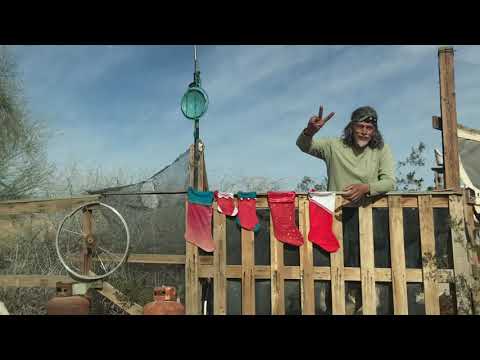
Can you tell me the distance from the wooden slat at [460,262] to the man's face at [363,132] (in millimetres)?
1378

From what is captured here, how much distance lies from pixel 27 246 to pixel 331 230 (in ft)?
16.2

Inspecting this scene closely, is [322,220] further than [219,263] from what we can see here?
No

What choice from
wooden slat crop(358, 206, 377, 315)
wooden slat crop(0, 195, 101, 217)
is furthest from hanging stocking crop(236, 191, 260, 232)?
wooden slat crop(0, 195, 101, 217)

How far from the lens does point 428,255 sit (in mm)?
4688

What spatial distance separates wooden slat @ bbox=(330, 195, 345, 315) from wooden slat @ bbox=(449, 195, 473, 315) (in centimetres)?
123

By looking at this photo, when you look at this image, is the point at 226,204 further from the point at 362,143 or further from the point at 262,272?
the point at 362,143

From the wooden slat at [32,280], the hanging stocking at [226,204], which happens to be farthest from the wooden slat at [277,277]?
the wooden slat at [32,280]

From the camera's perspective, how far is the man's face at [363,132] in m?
5.59

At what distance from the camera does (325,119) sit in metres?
5.61

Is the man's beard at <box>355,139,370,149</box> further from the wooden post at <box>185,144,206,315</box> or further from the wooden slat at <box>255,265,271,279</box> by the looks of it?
the wooden post at <box>185,144,206,315</box>

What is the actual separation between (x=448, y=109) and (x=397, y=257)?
76.8 inches

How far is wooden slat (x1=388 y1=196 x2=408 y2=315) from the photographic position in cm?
468

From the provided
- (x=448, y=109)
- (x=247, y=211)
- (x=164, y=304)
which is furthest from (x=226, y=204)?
(x=448, y=109)

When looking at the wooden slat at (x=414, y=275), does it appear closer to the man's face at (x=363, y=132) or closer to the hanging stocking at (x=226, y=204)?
the man's face at (x=363, y=132)
